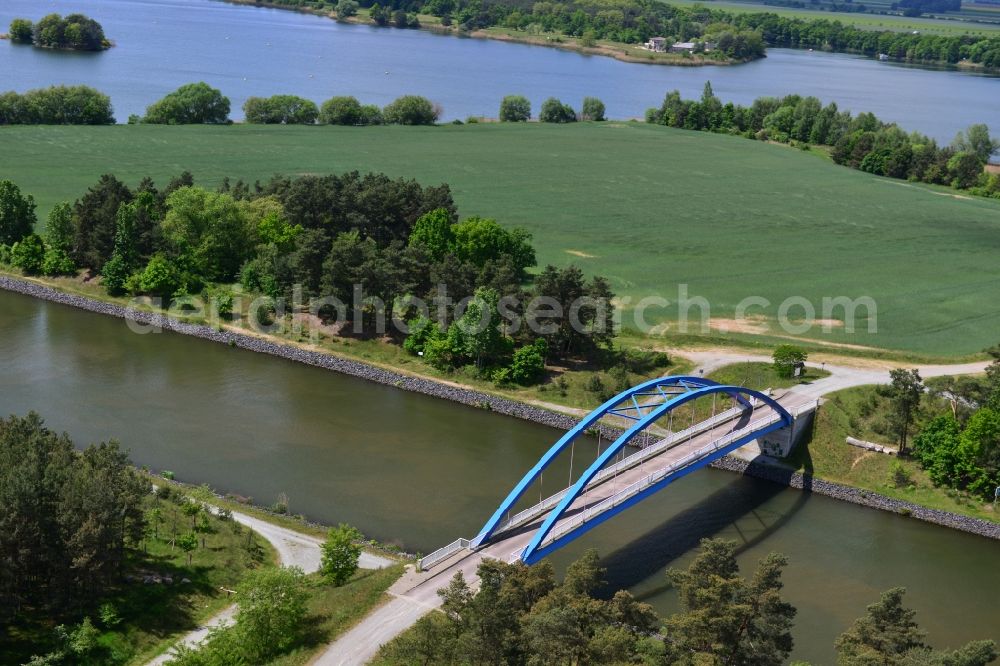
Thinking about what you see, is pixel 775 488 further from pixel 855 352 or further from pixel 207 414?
pixel 207 414

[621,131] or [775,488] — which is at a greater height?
[621,131]

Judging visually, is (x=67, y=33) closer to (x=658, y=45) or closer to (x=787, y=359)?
(x=658, y=45)

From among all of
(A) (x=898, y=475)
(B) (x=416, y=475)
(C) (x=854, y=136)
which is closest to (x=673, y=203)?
(C) (x=854, y=136)

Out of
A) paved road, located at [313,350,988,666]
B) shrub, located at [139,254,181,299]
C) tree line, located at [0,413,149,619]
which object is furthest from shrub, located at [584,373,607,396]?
shrub, located at [139,254,181,299]

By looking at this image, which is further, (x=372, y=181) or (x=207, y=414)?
(x=372, y=181)

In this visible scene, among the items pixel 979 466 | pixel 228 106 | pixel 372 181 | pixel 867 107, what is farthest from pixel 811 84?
pixel 979 466

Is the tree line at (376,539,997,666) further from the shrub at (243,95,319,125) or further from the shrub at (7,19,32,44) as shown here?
the shrub at (7,19,32,44)
